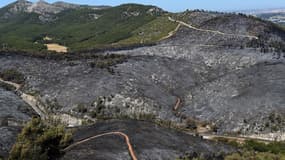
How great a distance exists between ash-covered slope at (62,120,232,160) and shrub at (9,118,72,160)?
0.74 metres

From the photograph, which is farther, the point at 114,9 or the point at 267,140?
the point at 114,9

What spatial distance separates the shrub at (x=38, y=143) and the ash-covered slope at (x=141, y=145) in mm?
739

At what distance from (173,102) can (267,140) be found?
15.2m

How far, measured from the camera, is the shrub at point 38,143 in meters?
23.5

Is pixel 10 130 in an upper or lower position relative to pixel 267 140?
upper

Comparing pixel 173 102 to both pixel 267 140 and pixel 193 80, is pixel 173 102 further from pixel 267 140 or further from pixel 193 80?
pixel 267 140

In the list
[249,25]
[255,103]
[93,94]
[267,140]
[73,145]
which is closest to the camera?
[73,145]

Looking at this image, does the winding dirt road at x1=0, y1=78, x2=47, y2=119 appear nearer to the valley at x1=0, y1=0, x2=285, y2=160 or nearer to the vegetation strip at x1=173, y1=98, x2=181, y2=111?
the valley at x1=0, y1=0, x2=285, y2=160

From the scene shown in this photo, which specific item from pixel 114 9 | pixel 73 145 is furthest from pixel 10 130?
pixel 114 9

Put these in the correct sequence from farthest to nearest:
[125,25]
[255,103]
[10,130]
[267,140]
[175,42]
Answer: [125,25] < [175,42] < [255,103] < [267,140] < [10,130]

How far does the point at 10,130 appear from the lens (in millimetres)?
32719

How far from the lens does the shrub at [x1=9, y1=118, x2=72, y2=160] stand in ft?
77.3

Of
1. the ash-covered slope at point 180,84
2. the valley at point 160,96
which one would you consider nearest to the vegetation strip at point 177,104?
the valley at point 160,96

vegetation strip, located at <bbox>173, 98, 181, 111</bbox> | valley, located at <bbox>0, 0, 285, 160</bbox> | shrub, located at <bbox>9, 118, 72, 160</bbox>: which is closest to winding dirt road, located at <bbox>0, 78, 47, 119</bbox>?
valley, located at <bbox>0, 0, 285, 160</bbox>
